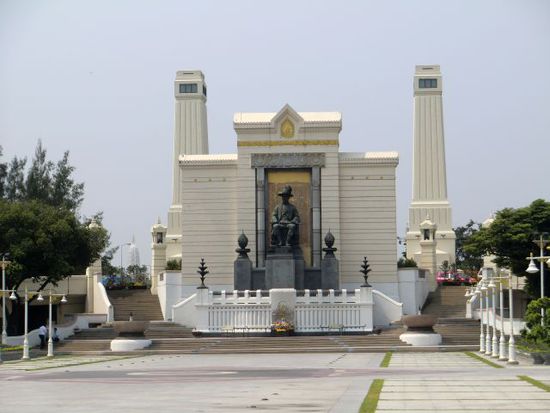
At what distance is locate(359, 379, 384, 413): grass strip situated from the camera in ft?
63.9

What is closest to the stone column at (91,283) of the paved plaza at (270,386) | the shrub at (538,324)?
the paved plaza at (270,386)

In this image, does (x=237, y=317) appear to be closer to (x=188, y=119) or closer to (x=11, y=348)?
(x=11, y=348)

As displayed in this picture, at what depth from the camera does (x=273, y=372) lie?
3172 centimetres

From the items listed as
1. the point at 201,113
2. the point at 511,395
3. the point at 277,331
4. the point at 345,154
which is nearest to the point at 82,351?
the point at 277,331

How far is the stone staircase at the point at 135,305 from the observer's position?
6277 cm

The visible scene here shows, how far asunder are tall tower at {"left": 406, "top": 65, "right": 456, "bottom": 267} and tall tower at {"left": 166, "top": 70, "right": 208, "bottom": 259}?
1682 cm

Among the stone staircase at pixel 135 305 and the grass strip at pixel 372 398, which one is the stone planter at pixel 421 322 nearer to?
the stone staircase at pixel 135 305

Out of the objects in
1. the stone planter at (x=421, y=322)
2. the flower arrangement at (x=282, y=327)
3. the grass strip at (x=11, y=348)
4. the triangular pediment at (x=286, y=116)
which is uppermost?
the triangular pediment at (x=286, y=116)

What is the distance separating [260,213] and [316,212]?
3212 mm

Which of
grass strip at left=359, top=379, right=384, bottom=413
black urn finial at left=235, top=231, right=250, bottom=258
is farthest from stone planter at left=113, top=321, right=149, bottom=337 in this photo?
grass strip at left=359, top=379, right=384, bottom=413

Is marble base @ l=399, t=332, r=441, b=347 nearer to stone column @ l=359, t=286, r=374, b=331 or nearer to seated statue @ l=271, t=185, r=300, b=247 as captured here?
stone column @ l=359, t=286, r=374, b=331

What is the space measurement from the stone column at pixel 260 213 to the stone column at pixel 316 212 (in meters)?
2.82

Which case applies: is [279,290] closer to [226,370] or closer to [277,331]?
[277,331]

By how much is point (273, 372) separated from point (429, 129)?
58335 mm
